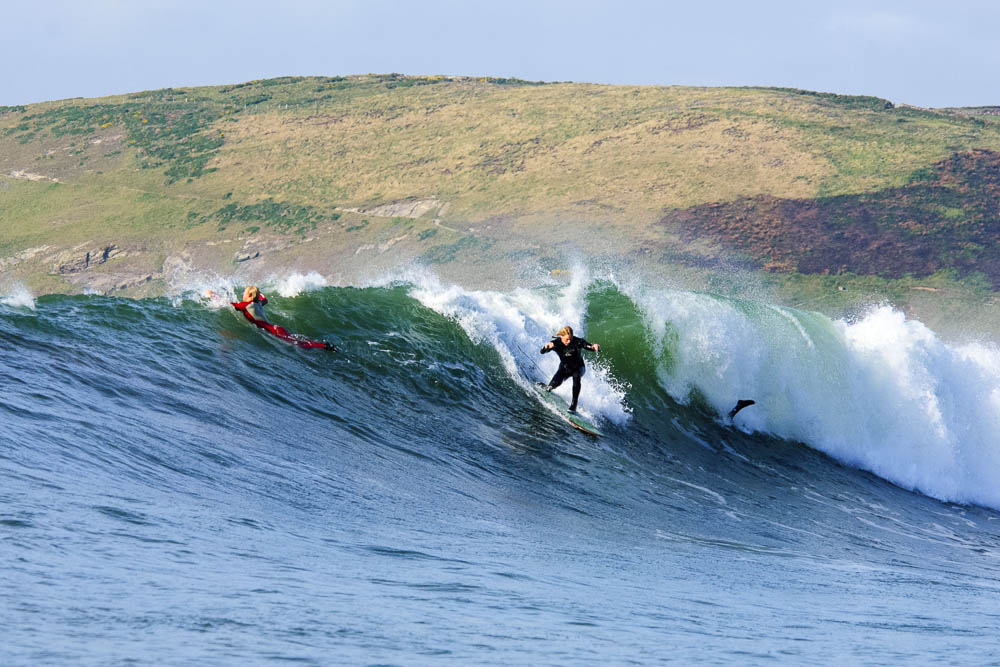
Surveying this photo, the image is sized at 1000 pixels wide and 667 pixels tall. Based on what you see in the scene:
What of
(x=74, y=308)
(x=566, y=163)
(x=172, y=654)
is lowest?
(x=172, y=654)

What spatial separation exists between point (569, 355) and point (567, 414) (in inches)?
42.7

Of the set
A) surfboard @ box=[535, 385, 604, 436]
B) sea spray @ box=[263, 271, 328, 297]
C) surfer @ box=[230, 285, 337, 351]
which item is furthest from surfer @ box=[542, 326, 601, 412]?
sea spray @ box=[263, 271, 328, 297]

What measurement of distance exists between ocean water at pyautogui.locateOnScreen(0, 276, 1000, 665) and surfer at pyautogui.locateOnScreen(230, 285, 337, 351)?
0.24 m

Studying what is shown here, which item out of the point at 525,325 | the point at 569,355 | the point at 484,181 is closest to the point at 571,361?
the point at 569,355

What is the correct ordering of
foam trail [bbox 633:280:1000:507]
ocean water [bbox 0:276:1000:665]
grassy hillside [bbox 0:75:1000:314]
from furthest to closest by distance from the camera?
grassy hillside [bbox 0:75:1000:314] → foam trail [bbox 633:280:1000:507] → ocean water [bbox 0:276:1000:665]

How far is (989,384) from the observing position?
72.4 feet

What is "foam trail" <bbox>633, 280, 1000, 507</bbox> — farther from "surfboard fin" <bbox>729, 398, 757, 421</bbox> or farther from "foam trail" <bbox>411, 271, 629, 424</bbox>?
"foam trail" <bbox>411, 271, 629, 424</bbox>

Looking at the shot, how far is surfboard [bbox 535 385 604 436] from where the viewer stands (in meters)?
15.3

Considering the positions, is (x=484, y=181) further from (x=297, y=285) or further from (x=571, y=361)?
(x=571, y=361)

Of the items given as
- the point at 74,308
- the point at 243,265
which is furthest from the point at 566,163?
the point at 74,308

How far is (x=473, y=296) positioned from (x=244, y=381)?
6.28 metres

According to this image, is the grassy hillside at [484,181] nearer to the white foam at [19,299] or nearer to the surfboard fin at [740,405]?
the surfboard fin at [740,405]

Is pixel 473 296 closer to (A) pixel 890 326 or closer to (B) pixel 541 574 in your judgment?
(A) pixel 890 326

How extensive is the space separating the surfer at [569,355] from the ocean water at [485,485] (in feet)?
1.90
